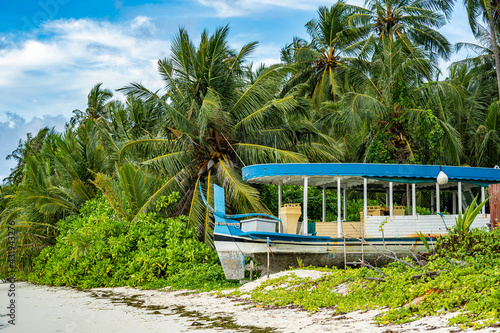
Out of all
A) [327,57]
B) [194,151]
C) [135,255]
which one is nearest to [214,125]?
[194,151]

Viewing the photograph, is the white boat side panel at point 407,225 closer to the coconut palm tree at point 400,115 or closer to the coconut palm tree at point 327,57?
the coconut palm tree at point 400,115

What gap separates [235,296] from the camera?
10.2 metres

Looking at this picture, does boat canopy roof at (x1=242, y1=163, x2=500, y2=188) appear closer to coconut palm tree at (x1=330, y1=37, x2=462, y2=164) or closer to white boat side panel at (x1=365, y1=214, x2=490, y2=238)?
white boat side panel at (x1=365, y1=214, x2=490, y2=238)

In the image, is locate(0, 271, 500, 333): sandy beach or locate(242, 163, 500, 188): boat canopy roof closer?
locate(0, 271, 500, 333): sandy beach

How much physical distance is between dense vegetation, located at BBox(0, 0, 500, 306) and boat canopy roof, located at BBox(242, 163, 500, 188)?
218 cm

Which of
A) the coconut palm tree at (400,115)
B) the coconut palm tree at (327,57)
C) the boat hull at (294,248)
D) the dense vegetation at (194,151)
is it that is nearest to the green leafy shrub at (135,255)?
the dense vegetation at (194,151)

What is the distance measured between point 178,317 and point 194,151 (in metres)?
8.70

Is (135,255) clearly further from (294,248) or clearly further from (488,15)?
(488,15)

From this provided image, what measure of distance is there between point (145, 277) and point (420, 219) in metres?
7.54

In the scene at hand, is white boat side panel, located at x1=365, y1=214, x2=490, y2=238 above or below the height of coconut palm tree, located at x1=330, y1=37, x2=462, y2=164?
below

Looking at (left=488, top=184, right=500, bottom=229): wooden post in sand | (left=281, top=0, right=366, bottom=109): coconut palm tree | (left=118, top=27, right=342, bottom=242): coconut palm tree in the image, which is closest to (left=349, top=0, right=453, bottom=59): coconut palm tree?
(left=281, top=0, right=366, bottom=109): coconut palm tree

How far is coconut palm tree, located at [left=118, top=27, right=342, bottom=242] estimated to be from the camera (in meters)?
15.8

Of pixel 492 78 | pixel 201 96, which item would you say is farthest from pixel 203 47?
pixel 492 78

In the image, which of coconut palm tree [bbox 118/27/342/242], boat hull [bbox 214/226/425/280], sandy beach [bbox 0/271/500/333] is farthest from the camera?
coconut palm tree [bbox 118/27/342/242]
